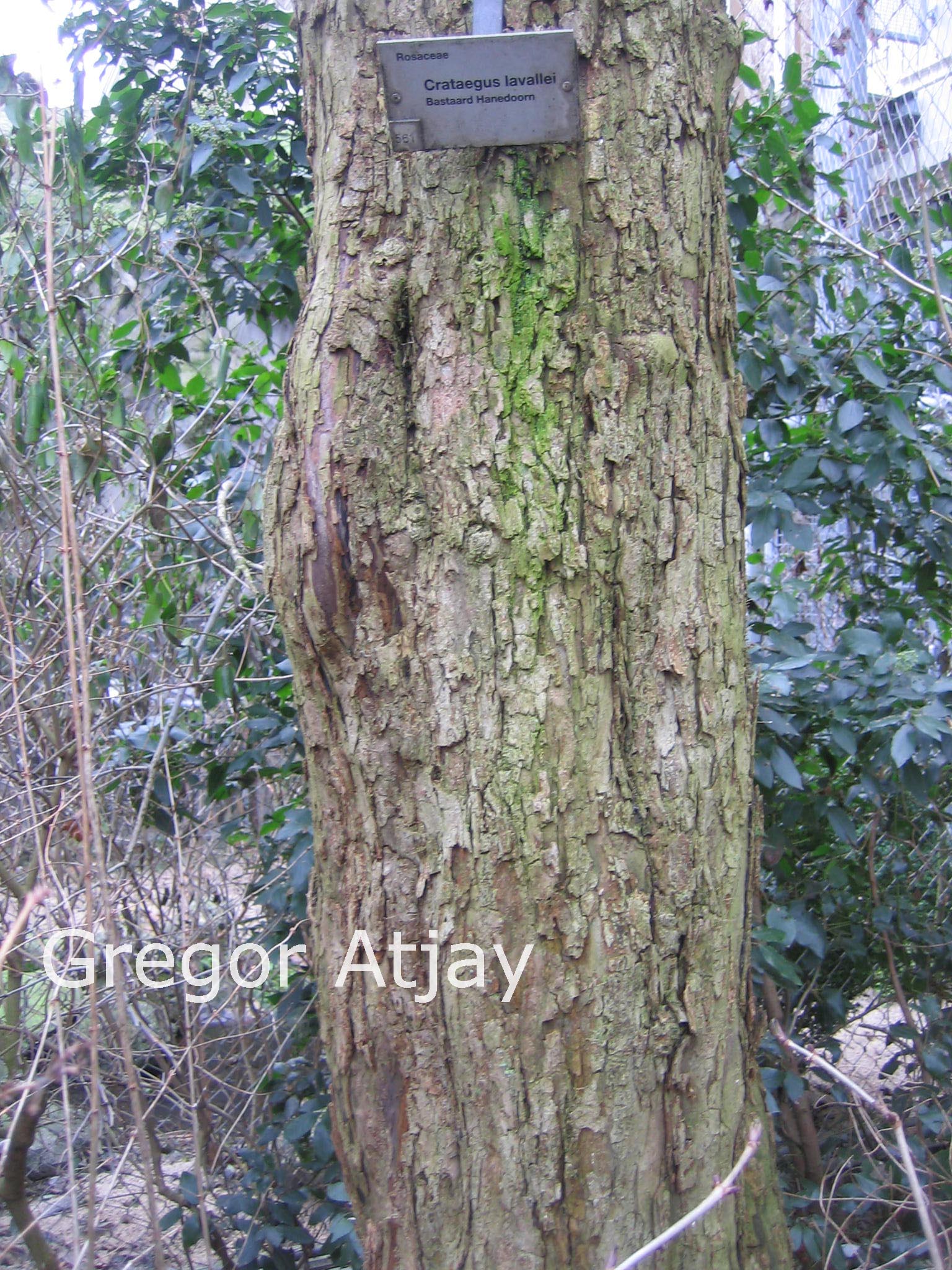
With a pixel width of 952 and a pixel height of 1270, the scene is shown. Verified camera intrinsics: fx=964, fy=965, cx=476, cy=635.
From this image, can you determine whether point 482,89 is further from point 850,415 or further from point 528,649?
point 850,415

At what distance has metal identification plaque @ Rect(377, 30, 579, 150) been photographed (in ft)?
4.25

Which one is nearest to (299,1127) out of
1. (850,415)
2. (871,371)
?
(850,415)

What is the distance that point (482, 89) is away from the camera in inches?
52.2

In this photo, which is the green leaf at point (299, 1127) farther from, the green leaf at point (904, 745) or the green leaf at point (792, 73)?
the green leaf at point (792, 73)

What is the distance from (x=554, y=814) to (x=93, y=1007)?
75cm

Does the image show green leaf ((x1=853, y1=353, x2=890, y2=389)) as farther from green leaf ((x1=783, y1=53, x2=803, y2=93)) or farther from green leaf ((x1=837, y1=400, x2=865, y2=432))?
green leaf ((x1=783, y1=53, x2=803, y2=93))

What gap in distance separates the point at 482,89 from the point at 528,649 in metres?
0.77

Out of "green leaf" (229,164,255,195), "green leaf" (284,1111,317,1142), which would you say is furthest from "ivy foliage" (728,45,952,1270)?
"green leaf" (229,164,255,195)

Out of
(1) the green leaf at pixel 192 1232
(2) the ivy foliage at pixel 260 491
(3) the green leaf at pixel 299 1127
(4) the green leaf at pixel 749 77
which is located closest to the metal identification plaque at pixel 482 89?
(2) the ivy foliage at pixel 260 491

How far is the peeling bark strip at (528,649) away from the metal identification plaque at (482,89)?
0.17 ft

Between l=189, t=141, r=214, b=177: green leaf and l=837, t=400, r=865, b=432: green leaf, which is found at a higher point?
l=189, t=141, r=214, b=177: green leaf

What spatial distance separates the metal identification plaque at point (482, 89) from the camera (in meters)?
1.30

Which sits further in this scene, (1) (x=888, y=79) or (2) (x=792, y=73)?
(1) (x=888, y=79)

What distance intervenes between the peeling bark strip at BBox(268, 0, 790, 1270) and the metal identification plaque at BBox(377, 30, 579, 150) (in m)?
0.05
